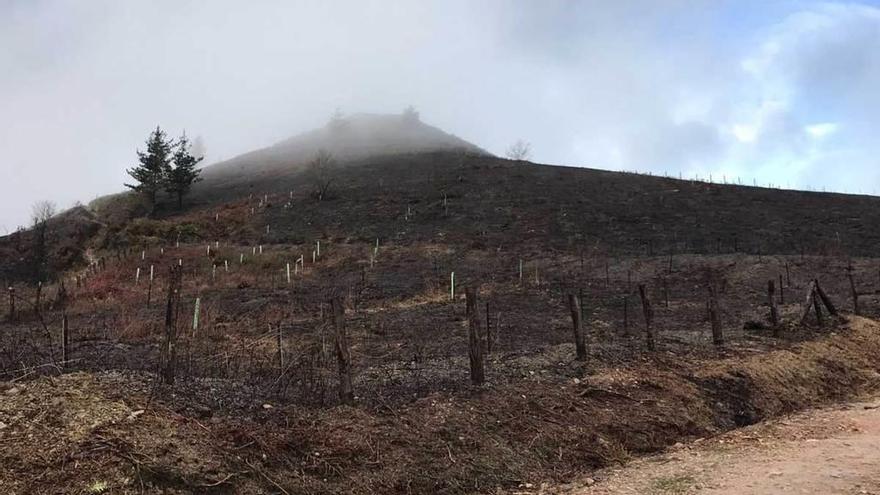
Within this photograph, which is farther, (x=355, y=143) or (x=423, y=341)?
(x=355, y=143)

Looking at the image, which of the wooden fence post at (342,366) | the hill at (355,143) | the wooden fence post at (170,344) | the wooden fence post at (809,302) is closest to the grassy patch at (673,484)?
the wooden fence post at (342,366)

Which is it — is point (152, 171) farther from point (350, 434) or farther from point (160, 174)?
point (350, 434)

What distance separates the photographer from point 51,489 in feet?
18.7

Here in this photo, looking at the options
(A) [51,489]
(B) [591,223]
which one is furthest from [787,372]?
(B) [591,223]

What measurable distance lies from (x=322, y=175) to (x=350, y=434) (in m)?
52.6

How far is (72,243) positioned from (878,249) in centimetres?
4982

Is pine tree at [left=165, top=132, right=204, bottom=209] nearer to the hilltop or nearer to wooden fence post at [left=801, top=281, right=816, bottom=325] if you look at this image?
the hilltop

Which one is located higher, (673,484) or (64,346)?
(64,346)

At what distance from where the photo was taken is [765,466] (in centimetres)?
809

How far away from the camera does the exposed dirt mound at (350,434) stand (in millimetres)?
6180

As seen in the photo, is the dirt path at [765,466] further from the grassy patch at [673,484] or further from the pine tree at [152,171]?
the pine tree at [152,171]

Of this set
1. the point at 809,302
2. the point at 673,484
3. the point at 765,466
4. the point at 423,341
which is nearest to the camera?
the point at 673,484

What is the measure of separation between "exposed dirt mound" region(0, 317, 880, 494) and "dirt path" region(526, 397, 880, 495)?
1.71 feet

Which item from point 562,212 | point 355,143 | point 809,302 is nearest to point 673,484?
point 809,302
